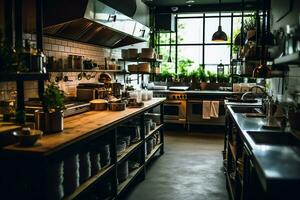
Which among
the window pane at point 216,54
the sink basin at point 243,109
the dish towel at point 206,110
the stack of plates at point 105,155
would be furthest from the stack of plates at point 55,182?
the window pane at point 216,54

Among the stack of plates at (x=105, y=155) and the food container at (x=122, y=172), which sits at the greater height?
the stack of plates at (x=105, y=155)

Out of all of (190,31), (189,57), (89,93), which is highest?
(190,31)

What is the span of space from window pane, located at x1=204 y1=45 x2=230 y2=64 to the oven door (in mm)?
1717

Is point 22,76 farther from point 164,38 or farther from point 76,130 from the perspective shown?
point 164,38

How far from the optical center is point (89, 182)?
286 centimetres

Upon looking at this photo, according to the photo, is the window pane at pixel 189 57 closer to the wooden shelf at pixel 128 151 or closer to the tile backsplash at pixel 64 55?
the tile backsplash at pixel 64 55

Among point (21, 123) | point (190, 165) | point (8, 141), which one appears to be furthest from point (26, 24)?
point (190, 165)

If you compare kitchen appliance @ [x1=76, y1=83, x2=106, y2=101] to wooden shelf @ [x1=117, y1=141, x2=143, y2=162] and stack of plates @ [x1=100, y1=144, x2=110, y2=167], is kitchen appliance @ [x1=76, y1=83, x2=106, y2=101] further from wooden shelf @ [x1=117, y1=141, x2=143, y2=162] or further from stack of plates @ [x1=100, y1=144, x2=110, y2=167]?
stack of plates @ [x1=100, y1=144, x2=110, y2=167]

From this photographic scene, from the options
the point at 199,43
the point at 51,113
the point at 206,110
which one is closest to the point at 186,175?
the point at 51,113

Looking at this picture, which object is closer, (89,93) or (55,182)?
(55,182)

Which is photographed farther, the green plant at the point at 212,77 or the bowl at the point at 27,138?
the green plant at the point at 212,77

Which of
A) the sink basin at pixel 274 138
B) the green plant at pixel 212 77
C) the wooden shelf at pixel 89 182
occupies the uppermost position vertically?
the green plant at pixel 212 77

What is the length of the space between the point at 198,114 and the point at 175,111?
1.84ft

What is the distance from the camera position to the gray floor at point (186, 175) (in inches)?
157
